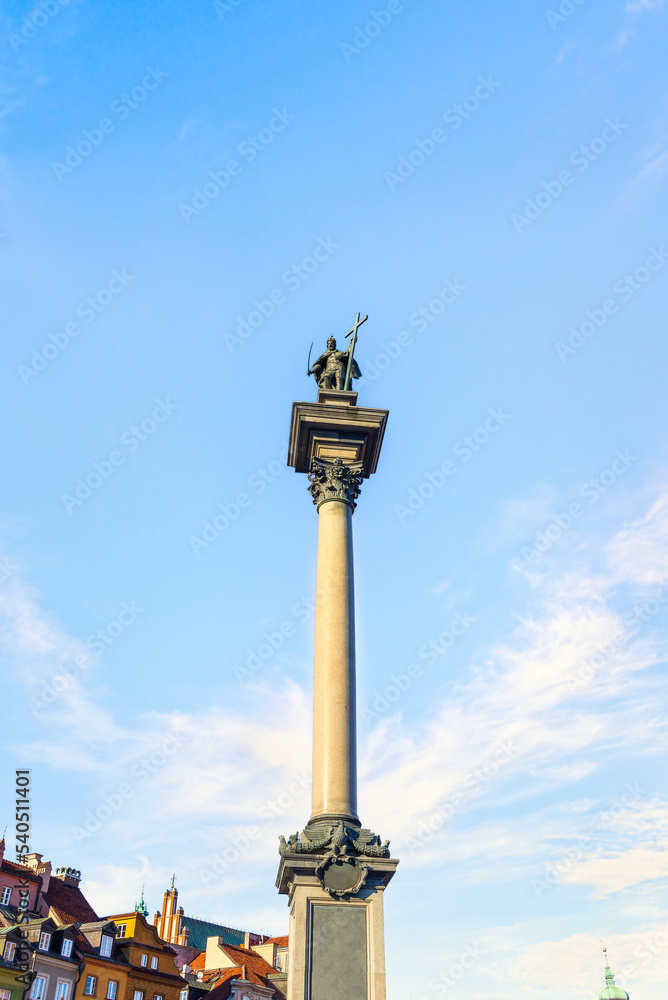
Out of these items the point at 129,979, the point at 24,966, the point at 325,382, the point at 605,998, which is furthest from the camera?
the point at 605,998

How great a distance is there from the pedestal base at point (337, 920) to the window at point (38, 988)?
36.6 metres

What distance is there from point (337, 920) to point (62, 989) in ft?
128

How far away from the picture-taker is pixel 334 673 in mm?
16547

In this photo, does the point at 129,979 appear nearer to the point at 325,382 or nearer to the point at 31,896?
the point at 31,896

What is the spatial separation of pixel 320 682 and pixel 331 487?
14.1 feet

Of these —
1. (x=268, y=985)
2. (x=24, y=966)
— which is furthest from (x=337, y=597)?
(x=268, y=985)

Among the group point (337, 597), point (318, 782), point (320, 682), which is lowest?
point (318, 782)

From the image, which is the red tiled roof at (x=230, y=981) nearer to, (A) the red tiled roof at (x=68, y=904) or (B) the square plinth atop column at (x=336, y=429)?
(A) the red tiled roof at (x=68, y=904)

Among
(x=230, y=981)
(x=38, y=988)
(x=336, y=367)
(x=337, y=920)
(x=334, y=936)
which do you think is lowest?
(x=334, y=936)

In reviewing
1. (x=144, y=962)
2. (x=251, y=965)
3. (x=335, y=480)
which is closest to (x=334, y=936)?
(x=335, y=480)

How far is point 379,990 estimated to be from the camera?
552 inches

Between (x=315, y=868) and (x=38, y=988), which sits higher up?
(x=38, y=988)

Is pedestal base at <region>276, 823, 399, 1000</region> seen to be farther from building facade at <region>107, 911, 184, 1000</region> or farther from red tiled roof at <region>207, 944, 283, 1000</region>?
red tiled roof at <region>207, 944, 283, 1000</region>

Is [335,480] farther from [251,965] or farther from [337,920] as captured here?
[251,965]
